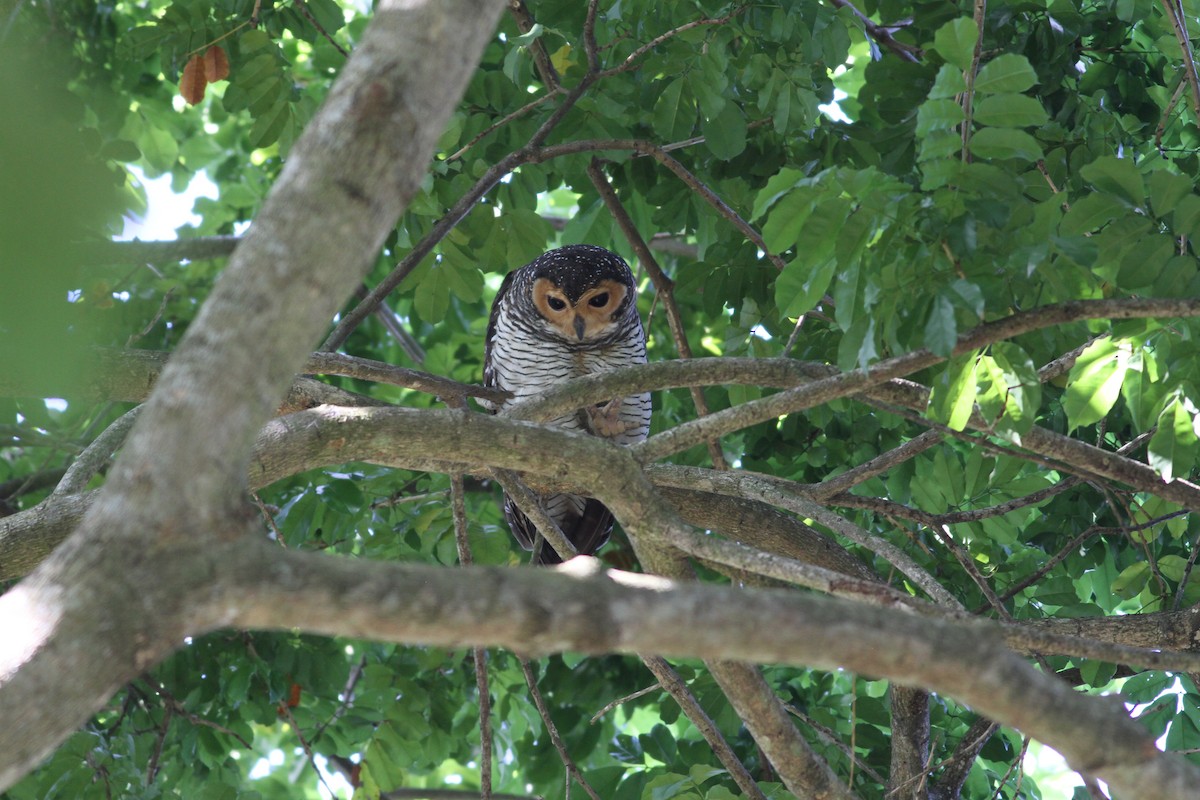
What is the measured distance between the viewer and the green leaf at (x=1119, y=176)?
2.12m

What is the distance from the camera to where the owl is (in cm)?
468

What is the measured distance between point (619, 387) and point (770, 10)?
1.33 meters

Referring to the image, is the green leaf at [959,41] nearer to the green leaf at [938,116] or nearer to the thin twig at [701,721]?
the green leaf at [938,116]

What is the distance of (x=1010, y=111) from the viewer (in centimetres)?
200

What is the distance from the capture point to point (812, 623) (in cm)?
136

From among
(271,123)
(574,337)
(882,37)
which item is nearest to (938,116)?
(882,37)

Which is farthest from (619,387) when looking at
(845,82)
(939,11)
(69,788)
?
(845,82)

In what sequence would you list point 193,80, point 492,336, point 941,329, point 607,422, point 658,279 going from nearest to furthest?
point 941,329 < point 658,279 < point 193,80 < point 607,422 < point 492,336

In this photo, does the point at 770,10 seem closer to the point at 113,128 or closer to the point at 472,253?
the point at 472,253

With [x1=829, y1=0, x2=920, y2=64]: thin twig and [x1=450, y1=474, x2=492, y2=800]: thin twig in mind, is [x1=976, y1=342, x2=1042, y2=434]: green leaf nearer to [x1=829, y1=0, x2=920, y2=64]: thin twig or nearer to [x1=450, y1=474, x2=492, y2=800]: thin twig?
[x1=450, y1=474, x2=492, y2=800]: thin twig

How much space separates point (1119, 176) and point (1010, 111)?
0.30 meters

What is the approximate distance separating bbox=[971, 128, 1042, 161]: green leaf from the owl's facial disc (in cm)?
273

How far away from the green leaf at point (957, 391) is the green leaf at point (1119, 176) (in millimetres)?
399

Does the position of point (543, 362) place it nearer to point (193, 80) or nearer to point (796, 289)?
point (193, 80)
